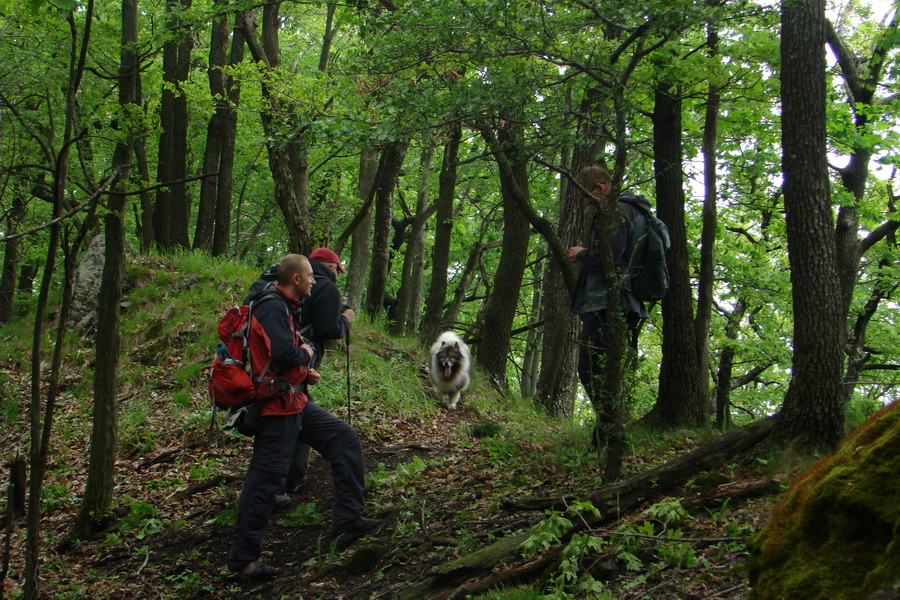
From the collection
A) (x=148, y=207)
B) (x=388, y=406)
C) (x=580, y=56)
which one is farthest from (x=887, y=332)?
(x=148, y=207)

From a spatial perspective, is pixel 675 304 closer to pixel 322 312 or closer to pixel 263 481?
pixel 322 312

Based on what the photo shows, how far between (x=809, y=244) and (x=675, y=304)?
177 centimetres

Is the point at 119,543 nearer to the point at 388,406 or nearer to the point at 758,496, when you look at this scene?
the point at 388,406

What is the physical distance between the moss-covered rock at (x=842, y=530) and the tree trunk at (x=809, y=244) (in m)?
2.23

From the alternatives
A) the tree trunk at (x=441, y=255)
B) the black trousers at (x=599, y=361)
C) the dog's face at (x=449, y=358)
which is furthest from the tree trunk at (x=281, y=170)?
the black trousers at (x=599, y=361)

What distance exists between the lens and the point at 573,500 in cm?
437

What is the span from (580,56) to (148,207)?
12.1 meters

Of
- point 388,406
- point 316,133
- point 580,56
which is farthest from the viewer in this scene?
point 388,406

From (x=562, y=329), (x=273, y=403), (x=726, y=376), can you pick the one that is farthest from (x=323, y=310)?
(x=726, y=376)

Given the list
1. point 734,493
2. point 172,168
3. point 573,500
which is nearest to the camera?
point 734,493

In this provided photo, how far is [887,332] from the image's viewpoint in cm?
1830

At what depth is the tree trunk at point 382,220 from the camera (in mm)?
11860

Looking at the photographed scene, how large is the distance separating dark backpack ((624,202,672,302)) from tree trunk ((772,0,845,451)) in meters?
0.98

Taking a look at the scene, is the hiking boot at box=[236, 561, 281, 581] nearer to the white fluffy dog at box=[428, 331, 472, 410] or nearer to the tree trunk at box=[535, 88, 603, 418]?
the white fluffy dog at box=[428, 331, 472, 410]
